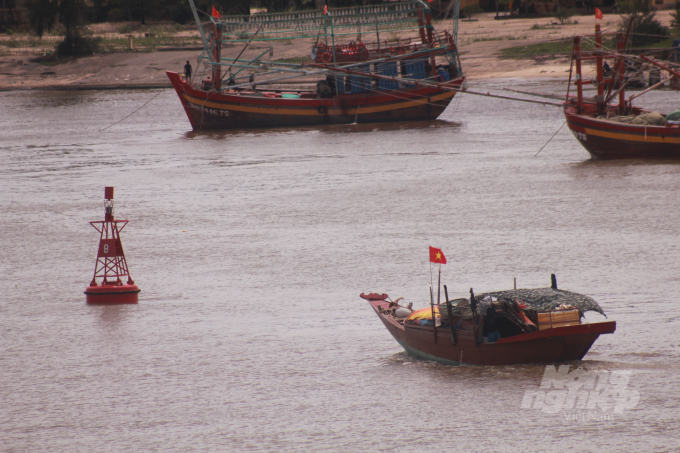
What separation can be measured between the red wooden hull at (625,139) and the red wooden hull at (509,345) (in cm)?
1655

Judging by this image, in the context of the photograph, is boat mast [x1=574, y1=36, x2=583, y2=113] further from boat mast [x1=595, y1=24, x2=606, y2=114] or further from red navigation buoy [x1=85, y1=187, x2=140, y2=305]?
red navigation buoy [x1=85, y1=187, x2=140, y2=305]

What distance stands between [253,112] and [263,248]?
2250 centimetres

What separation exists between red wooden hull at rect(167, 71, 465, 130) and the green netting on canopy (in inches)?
1135

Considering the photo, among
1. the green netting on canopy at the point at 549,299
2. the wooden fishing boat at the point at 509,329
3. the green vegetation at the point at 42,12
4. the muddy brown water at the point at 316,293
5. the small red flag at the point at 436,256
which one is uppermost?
the green vegetation at the point at 42,12

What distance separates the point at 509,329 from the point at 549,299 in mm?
641

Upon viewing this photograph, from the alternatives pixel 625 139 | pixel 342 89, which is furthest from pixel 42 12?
pixel 625 139

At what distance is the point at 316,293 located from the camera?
48.1 feet

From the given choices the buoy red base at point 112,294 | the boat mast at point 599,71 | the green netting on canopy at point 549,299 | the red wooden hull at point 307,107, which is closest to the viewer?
the green netting on canopy at point 549,299

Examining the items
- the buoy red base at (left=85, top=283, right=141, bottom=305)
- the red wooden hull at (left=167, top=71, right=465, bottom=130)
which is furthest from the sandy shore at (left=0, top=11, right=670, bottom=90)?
the buoy red base at (left=85, top=283, right=141, bottom=305)

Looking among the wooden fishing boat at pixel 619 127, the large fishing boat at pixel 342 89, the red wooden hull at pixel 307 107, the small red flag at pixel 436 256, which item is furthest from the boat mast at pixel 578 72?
the small red flag at pixel 436 256

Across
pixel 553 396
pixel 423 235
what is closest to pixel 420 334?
pixel 553 396

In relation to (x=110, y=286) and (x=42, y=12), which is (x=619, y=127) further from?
(x=42, y=12)

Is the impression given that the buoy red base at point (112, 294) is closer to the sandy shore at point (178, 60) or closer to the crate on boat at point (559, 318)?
the crate on boat at point (559, 318)

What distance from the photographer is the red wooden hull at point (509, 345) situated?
34.7 ft
